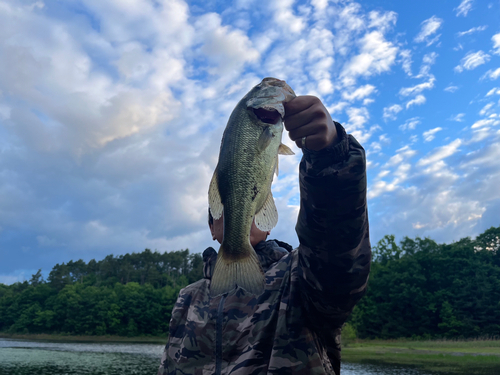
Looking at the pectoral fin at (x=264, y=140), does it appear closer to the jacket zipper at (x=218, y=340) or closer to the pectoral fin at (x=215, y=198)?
the pectoral fin at (x=215, y=198)

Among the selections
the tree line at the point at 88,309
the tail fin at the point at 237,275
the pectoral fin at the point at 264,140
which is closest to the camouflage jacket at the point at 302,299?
the pectoral fin at the point at 264,140

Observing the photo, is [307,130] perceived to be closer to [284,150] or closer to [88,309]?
[284,150]

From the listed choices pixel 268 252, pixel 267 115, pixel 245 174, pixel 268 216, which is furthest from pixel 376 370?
pixel 267 115

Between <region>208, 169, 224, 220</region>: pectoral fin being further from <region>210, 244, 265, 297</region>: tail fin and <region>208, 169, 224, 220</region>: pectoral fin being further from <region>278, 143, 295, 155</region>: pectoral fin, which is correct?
<region>278, 143, 295, 155</region>: pectoral fin

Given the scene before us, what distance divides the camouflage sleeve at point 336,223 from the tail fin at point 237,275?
0.42 meters

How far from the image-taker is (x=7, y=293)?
8144 cm

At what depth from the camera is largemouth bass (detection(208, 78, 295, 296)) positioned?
1979 millimetres

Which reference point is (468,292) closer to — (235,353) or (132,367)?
Answer: (132,367)

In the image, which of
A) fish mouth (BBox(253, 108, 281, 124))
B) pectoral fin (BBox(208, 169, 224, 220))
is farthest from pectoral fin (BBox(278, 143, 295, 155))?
pectoral fin (BBox(208, 169, 224, 220))

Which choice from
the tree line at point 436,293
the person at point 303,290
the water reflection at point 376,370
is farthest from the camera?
the tree line at point 436,293

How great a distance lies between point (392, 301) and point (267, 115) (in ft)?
186

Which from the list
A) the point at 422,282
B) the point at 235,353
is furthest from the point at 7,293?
the point at 235,353

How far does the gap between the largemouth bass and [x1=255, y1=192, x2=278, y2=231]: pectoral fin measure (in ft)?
0.22

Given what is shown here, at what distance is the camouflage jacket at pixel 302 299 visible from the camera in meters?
2.10
